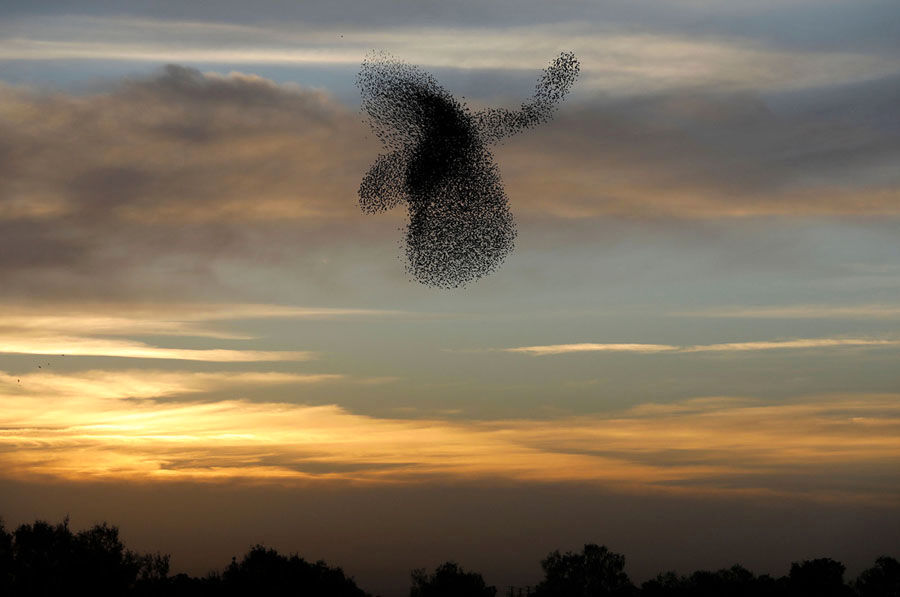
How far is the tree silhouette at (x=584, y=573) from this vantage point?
15450 cm

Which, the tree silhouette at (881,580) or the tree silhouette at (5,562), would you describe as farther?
the tree silhouette at (881,580)

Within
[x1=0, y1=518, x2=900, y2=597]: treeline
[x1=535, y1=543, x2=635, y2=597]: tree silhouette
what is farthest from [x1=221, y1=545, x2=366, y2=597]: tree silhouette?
[x1=535, y1=543, x2=635, y2=597]: tree silhouette

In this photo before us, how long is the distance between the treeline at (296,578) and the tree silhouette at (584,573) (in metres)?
0.13

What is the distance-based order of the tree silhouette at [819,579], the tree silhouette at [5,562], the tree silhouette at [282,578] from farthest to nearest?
the tree silhouette at [819,579] → the tree silhouette at [282,578] → the tree silhouette at [5,562]

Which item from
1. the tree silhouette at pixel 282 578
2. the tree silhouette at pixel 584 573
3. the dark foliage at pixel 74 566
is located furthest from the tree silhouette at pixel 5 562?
the tree silhouette at pixel 584 573

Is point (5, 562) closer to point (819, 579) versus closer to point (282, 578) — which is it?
point (282, 578)

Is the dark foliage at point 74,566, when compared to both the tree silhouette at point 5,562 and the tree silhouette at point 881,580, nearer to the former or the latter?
the tree silhouette at point 5,562

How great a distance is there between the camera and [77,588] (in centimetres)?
9512

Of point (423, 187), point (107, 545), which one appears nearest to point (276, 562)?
point (107, 545)

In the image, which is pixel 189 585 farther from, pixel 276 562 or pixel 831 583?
pixel 831 583

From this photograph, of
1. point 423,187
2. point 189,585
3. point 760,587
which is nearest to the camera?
point 423,187

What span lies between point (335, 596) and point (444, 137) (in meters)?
82.1

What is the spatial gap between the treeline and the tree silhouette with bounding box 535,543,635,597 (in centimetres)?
13

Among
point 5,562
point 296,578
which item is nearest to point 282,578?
point 296,578
